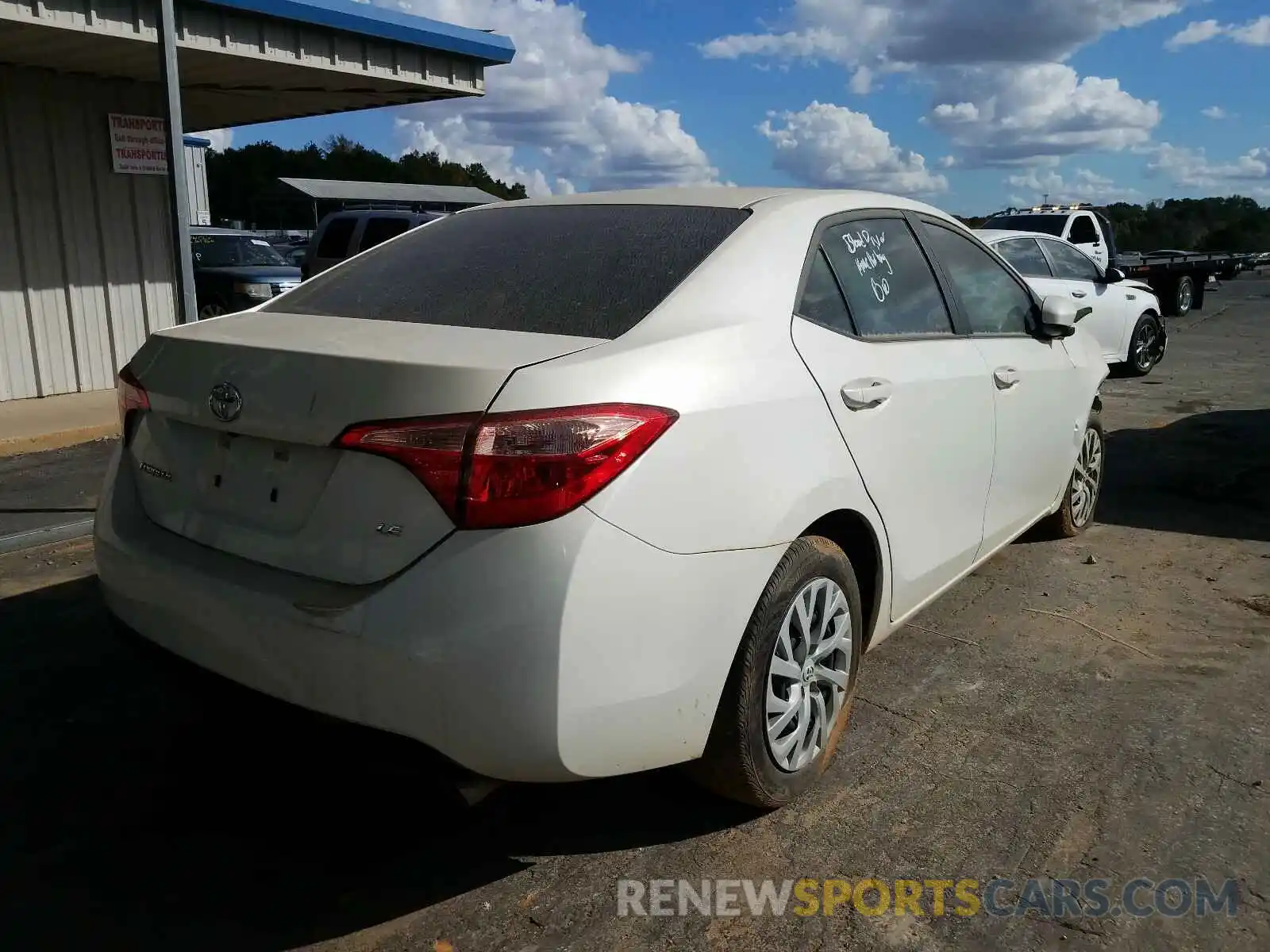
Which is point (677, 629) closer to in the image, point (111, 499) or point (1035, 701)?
point (111, 499)

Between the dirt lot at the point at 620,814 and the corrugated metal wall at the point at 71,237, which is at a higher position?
the corrugated metal wall at the point at 71,237

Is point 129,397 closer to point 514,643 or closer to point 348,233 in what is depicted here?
point 514,643

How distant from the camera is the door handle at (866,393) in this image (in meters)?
3.06

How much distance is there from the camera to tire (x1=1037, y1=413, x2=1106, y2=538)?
5438mm

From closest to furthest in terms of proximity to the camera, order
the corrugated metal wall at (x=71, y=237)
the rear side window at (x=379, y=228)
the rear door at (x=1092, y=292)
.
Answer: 1. the corrugated metal wall at (x=71, y=237)
2. the rear door at (x=1092, y=292)
3. the rear side window at (x=379, y=228)

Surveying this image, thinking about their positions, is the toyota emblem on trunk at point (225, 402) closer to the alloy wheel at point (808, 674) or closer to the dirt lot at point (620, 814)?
the dirt lot at point (620, 814)

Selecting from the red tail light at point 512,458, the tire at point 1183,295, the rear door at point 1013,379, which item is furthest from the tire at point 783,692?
the tire at point 1183,295

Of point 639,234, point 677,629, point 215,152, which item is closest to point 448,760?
point 677,629

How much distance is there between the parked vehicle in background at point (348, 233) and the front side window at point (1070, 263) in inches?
319

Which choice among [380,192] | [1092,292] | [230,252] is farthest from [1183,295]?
[380,192]

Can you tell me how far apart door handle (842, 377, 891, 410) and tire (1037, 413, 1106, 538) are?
244 centimetres

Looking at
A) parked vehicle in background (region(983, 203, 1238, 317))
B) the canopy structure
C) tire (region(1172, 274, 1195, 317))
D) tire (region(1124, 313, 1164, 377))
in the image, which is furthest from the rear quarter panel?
the canopy structure

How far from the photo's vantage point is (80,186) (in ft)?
33.7

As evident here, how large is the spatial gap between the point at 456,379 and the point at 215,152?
92.6 m
